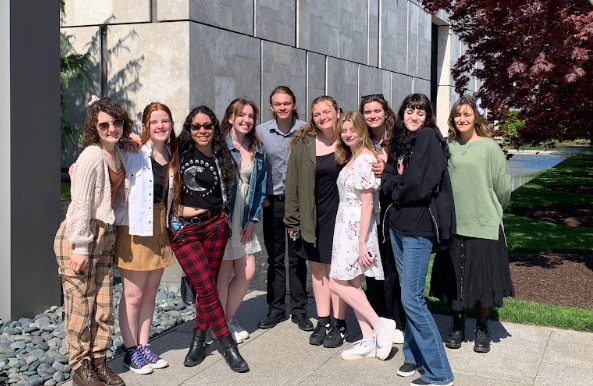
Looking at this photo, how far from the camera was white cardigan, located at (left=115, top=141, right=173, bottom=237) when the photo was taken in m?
5.18

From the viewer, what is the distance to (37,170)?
667 cm

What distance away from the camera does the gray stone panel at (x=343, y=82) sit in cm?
1986

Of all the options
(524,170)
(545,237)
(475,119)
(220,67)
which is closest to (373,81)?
(524,170)

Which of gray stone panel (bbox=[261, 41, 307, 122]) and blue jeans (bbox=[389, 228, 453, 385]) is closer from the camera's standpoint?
blue jeans (bbox=[389, 228, 453, 385])

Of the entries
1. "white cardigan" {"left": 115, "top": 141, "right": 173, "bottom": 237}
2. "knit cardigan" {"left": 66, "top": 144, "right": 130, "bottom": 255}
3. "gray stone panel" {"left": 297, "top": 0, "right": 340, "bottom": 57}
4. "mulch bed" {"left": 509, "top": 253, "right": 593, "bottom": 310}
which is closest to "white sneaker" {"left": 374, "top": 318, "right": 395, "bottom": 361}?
"white cardigan" {"left": 115, "top": 141, "right": 173, "bottom": 237}

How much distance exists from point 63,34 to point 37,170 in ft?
28.7

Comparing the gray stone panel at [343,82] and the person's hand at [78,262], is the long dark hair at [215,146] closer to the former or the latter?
the person's hand at [78,262]

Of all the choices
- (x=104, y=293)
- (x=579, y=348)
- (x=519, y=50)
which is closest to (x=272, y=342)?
(x=104, y=293)

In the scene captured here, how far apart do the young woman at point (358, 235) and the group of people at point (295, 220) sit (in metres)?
0.01

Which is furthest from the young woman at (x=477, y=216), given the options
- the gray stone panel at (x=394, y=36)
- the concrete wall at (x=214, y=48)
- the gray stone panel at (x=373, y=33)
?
the gray stone panel at (x=394, y=36)

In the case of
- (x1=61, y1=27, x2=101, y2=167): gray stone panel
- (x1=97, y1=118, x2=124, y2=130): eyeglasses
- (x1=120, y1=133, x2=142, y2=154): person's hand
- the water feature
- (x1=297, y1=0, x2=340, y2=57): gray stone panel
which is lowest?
the water feature

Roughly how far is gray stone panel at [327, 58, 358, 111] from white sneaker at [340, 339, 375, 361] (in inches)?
564

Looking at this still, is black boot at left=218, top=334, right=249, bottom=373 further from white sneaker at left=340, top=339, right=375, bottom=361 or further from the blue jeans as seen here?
the blue jeans

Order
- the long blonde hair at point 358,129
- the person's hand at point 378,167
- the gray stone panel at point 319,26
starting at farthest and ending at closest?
the gray stone panel at point 319,26
the long blonde hair at point 358,129
the person's hand at point 378,167
